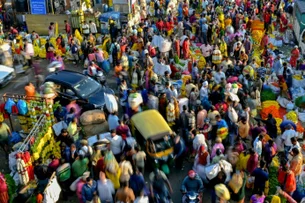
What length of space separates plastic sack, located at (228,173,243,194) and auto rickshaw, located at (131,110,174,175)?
214 centimetres

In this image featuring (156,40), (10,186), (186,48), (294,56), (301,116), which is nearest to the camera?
(10,186)

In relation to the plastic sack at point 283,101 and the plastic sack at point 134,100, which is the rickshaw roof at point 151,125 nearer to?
the plastic sack at point 134,100

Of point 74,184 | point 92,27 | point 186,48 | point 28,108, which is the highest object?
point 92,27

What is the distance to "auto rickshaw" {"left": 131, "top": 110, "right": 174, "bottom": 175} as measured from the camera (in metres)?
11.4

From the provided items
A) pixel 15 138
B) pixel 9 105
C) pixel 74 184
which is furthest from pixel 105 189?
pixel 9 105

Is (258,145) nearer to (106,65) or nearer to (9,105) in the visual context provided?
(9,105)

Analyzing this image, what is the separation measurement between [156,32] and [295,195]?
12174 millimetres

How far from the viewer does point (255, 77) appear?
612 inches

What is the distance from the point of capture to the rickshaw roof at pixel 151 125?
11.6 meters

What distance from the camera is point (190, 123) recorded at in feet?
40.6

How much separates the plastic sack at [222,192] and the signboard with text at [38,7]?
17329 millimetres

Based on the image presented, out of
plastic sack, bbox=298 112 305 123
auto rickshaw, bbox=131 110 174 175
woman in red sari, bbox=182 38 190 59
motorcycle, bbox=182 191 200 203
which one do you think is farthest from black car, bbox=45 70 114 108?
plastic sack, bbox=298 112 305 123

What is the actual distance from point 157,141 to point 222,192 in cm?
254

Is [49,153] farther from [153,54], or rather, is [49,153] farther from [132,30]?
[132,30]
